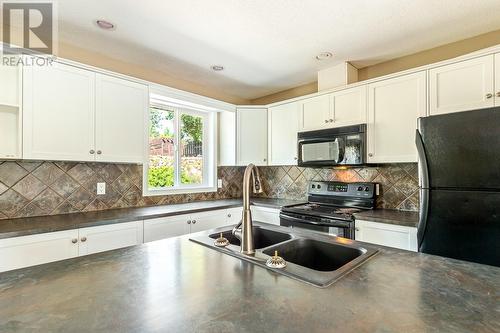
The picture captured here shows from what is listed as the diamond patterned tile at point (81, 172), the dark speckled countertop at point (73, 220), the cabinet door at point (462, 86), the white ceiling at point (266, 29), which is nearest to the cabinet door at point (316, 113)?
the white ceiling at point (266, 29)

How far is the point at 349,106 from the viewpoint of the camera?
8.86 feet

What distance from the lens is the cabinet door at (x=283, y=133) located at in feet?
10.6

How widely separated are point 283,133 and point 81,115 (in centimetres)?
220

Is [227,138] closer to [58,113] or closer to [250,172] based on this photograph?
[58,113]

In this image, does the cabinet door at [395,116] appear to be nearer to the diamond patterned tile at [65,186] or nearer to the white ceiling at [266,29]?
the white ceiling at [266,29]

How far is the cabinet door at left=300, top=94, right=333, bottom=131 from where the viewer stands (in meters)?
2.87

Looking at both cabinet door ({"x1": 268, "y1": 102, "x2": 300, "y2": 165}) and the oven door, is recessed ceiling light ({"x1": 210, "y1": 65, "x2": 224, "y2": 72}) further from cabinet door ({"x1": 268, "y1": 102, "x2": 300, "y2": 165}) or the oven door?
the oven door

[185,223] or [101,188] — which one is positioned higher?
[101,188]

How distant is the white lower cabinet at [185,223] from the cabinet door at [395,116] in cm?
169

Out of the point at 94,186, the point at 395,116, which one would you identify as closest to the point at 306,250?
the point at 395,116

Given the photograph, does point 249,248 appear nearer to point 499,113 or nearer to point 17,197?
point 499,113

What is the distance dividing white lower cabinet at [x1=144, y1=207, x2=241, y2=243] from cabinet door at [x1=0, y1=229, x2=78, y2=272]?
1.90 feet

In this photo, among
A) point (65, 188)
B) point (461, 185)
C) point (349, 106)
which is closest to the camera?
point (461, 185)

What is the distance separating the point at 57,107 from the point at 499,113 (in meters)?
3.13
